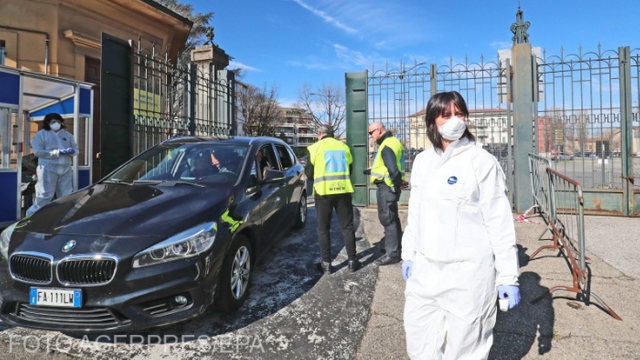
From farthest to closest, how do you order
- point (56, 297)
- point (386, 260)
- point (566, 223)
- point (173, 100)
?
point (173, 100) → point (386, 260) → point (566, 223) → point (56, 297)

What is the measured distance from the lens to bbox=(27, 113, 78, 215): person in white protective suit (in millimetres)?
5832

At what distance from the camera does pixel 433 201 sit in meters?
1.87

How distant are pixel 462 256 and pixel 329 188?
2.42 metres

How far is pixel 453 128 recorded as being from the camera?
1.82m

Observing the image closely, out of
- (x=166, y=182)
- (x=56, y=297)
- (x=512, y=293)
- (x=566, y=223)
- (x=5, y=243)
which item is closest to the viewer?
(x=512, y=293)

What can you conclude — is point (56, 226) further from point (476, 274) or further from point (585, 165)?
point (585, 165)

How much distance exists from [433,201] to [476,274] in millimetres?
406

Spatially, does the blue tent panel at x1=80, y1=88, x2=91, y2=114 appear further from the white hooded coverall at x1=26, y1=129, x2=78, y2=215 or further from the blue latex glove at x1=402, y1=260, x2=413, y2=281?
the blue latex glove at x1=402, y1=260, x2=413, y2=281

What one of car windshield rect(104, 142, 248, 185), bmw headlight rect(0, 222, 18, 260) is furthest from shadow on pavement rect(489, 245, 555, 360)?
bmw headlight rect(0, 222, 18, 260)

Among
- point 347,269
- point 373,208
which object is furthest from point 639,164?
point 347,269

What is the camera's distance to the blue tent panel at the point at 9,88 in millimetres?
5492

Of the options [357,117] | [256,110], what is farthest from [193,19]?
[357,117]

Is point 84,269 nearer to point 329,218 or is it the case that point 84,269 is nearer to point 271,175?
point 271,175

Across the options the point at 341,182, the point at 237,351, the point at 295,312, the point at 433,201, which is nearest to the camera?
the point at 433,201
